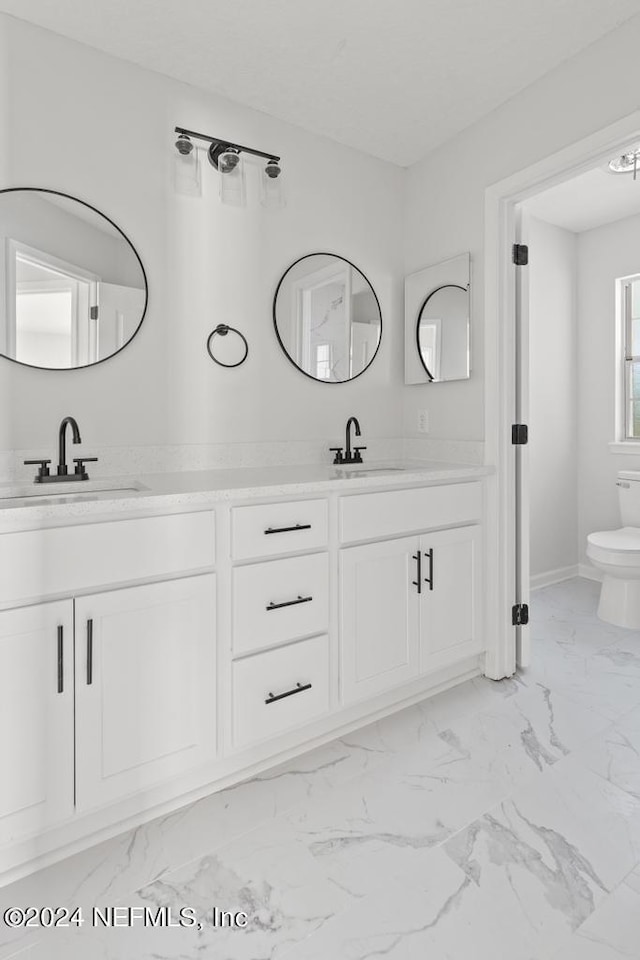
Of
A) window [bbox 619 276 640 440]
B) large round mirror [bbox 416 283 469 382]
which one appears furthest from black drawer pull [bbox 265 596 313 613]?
window [bbox 619 276 640 440]

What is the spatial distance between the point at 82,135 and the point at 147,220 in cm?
33

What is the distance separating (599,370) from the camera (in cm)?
376

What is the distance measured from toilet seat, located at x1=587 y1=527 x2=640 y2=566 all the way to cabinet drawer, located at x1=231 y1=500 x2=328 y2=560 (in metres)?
1.86

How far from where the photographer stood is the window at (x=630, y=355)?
364cm

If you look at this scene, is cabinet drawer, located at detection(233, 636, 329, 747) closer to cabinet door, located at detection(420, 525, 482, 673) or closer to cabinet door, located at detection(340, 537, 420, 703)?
cabinet door, located at detection(340, 537, 420, 703)

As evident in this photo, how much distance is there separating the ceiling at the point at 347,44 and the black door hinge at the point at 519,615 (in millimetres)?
2076

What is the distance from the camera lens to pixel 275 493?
1.70m

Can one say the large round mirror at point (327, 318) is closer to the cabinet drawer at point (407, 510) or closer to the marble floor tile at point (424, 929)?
the cabinet drawer at point (407, 510)

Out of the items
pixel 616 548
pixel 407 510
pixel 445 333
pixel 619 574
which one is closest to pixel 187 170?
pixel 445 333

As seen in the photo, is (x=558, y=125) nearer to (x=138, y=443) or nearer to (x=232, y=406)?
(x=232, y=406)

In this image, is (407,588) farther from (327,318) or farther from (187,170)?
(187,170)

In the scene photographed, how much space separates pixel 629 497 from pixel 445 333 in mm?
1773

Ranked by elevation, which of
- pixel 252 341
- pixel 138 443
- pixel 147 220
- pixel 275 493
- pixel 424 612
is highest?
pixel 147 220

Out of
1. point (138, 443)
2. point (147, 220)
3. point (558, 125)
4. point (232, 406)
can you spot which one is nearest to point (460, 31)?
point (558, 125)
